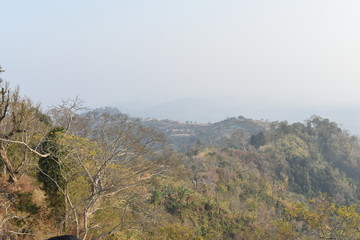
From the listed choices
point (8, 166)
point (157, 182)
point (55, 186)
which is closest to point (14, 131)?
point (8, 166)

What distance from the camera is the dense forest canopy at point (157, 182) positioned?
27.8ft

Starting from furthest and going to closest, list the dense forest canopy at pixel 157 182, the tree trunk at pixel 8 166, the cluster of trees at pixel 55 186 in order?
the tree trunk at pixel 8 166, the dense forest canopy at pixel 157 182, the cluster of trees at pixel 55 186

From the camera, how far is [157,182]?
19.3m

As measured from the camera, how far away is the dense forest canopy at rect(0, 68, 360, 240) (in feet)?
27.8

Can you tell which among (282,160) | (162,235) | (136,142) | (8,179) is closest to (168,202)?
(136,142)

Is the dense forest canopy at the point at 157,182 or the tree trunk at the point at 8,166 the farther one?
the tree trunk at the point at 8,166

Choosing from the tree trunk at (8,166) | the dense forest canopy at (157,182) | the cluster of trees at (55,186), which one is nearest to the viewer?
the cluster of trees at (55,186)

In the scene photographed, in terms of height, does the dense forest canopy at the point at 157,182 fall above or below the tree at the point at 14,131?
below

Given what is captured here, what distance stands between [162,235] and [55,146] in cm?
487

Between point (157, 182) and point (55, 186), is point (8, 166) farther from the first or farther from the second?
point (157, 182)

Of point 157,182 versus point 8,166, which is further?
point 157,182

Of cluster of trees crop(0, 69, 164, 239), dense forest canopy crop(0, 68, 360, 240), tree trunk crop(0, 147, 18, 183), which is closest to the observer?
cluster of trees crop(0, 69, 164, 239)

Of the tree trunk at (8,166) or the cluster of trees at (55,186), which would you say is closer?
the cluster of trees at (55,186)

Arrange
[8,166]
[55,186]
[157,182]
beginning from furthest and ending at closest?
[157,182], [8,166], [55,186]
